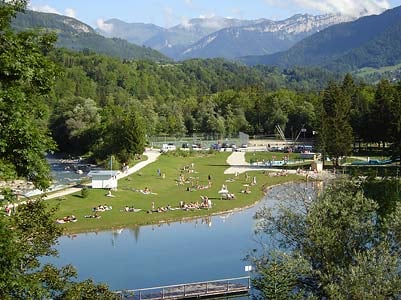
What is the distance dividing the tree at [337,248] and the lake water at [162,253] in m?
12.5

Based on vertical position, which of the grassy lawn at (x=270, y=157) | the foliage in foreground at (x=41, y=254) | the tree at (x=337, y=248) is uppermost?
the foliage in foreground at (x=41, y=254)

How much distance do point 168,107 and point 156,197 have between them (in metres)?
75.2

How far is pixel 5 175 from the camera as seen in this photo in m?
9.39

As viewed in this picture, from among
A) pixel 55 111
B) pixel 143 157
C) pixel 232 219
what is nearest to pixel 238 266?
pixel 232 219

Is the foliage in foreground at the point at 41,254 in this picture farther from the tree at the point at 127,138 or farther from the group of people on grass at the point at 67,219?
the tree at the point at 127,138

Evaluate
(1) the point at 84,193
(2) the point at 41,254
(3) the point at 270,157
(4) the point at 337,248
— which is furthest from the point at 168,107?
(2) the point at 41,254

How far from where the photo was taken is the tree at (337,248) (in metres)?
16.4

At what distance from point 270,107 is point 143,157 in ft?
151

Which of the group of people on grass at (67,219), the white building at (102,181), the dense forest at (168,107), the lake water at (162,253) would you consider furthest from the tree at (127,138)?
the group of people on grass at (67,219)

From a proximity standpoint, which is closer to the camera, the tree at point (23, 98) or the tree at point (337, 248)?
the tree at point (23, 98)

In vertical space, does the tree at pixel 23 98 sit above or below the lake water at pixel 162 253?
above

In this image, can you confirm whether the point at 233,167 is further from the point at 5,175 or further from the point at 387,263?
the point at 5,175

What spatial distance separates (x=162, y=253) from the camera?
3688 centimetres

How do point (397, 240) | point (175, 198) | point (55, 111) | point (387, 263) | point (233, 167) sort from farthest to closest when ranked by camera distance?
point (55, 111) → point (233, 167) → point (175, 198) → point (397, 240) → point (387, 263)
